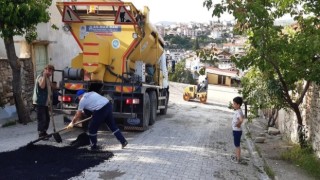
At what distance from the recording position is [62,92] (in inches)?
383

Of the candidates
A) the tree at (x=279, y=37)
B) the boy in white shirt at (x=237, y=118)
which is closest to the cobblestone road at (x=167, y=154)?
the boy in white shirt at (x=237, y=118)

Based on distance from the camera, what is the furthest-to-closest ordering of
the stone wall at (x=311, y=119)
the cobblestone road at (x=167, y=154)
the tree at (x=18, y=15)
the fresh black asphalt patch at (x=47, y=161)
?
1. the tree at (x=18, y=15)
2. the stone wall at (x=311, y=119)
3. the cobblestone road at (x=167, y=154)
4. the fresh black asphalt patch at (x=47, y=161)

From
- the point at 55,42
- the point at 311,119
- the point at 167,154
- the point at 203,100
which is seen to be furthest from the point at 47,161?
the point at 203,100

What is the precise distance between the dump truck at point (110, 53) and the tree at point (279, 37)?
3.10m

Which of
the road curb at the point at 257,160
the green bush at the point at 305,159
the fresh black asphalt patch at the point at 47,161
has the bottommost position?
the road curb at the point at 257,160

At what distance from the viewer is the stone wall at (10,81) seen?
1139 cm

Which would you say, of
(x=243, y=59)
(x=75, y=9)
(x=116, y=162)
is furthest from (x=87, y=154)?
(x=75, y=9)

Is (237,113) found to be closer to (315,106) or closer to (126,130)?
(315,106)

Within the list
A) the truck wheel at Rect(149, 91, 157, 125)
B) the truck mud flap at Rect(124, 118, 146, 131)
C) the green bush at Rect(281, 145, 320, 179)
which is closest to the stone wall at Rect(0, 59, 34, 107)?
the truck mud flap at Rect(124, 118, 146, 131)

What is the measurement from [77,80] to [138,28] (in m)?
2.01

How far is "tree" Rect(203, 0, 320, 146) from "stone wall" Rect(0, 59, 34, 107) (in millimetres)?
7020

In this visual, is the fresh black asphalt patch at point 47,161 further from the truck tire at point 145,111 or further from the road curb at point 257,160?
the road curb at point 257,160

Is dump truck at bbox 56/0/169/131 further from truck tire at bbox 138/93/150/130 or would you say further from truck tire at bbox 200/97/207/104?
truck tire at bbox 200/97/207/104

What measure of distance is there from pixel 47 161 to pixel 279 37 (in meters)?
4.89
